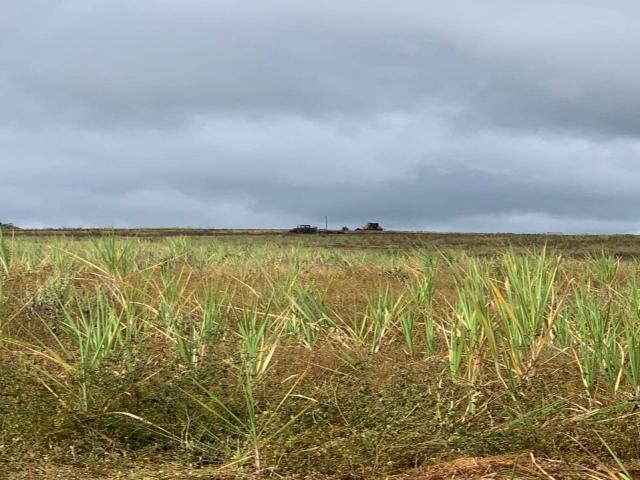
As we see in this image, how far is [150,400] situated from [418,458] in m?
1.48

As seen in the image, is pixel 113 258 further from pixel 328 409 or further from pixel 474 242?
pixel 474 242

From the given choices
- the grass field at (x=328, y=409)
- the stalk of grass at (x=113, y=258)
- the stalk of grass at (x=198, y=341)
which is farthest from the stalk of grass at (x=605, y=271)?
the stalk of grass at (x=113, y=258)

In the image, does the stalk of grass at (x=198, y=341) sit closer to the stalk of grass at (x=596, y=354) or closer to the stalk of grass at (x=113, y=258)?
the stalk of grass at (x=596, y=354)

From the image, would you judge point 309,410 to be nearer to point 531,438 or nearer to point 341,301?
point 531,438

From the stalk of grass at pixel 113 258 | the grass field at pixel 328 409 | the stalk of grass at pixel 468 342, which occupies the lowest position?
the grass field at pixel 328 409

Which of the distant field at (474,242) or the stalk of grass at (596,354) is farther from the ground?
the distant field at (474,242)

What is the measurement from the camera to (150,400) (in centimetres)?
349

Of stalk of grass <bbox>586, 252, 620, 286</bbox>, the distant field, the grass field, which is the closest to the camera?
the grass field

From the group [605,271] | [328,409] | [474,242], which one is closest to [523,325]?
[328,409]

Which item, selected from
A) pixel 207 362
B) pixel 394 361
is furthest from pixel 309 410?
pixel 394 361

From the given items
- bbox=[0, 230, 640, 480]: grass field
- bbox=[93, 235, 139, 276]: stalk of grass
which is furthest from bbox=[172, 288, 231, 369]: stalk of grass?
bbox=[93, 235, 139, 276]: stalk of grass

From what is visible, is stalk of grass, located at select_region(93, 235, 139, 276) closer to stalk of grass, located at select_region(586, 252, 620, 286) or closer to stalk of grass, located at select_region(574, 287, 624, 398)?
stalk of grass, located at select_region(574, 287, 624, 398)

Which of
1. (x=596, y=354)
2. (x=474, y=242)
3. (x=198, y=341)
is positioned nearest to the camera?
(x=596, y=354)

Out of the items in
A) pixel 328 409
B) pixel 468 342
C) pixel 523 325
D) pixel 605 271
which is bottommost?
pixel 328 409
